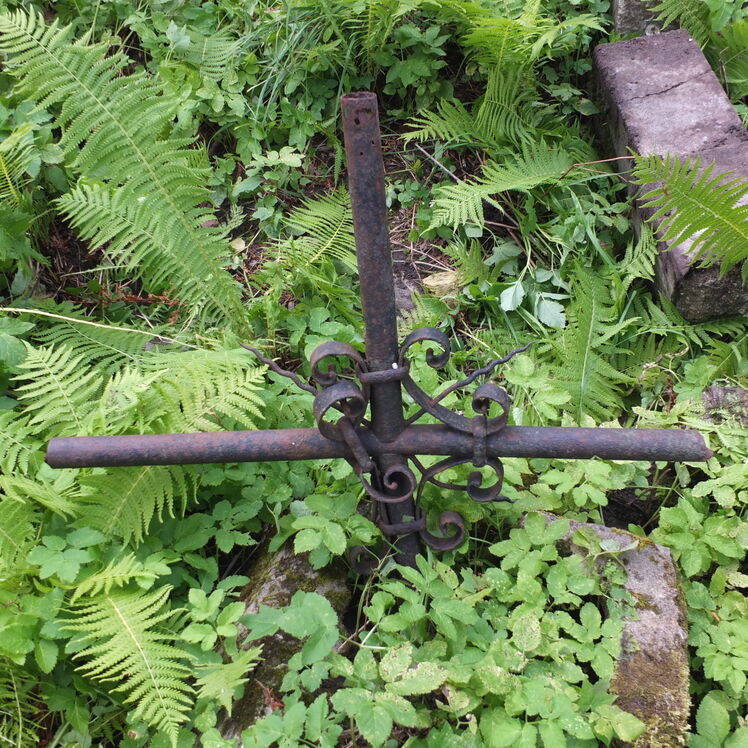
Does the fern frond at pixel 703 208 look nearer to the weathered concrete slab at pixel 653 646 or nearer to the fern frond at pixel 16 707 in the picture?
the weathered concrete slab at pixel 653 646

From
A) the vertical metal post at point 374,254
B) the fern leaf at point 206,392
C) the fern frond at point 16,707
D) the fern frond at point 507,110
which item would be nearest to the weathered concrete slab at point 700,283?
the fern frond at point 507,110

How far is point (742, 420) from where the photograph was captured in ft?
7.10

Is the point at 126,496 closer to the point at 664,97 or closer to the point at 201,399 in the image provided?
the point at 201,399

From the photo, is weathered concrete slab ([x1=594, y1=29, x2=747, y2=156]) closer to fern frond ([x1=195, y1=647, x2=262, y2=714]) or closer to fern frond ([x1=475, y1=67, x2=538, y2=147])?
fern frond ([x1=475, y1=67, x2=538, y2=147])

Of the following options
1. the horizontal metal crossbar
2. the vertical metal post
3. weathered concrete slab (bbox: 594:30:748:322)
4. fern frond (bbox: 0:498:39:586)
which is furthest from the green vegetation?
the vertical metal post

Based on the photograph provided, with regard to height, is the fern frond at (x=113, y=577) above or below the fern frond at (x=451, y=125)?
below

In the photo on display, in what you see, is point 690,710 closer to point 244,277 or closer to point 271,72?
point 244,277

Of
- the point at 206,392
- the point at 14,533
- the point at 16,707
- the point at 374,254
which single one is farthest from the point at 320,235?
the point at 16,707

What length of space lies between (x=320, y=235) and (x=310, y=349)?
0.84 meters

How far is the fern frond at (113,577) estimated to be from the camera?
156cm

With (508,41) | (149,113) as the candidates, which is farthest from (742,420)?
(149,113)

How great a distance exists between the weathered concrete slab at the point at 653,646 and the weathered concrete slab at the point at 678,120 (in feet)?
3.78

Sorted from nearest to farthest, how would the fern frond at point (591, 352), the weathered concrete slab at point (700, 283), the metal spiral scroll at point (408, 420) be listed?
the metal spiral scroll at point (408, 420), the fern frond at point (591, 352), the weathered concrete slab at point (700, 283)

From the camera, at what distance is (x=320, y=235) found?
2.86 metres
